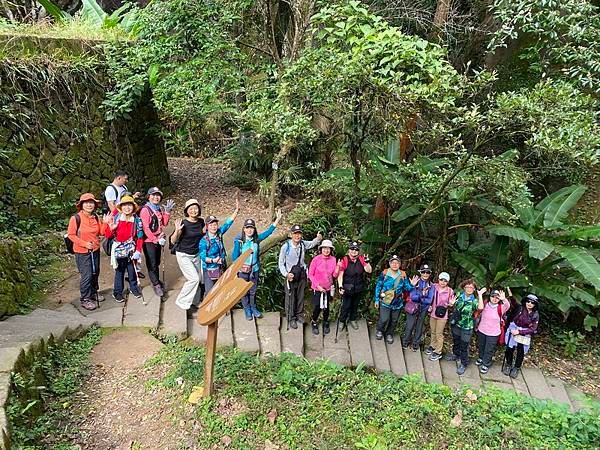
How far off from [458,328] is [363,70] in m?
3.79

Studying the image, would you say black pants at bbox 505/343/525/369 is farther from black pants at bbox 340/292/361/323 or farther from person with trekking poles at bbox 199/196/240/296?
person with trekking poles at bbox 199/196/240/296

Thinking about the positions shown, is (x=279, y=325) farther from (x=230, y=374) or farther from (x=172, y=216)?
(x=172, y=216)

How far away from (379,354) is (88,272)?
13.3ft

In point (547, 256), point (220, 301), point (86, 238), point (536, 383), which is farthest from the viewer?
point (547, 256)

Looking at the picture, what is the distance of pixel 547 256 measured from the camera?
7.15m

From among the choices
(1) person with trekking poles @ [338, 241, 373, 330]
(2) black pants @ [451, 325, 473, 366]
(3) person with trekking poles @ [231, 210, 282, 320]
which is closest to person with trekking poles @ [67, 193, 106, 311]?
(3) person with trekking poles @ [231, 210, 282, 320]

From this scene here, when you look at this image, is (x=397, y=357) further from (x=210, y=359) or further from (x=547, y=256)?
(x=210, y=359)

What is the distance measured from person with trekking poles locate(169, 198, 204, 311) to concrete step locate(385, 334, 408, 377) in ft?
9.51

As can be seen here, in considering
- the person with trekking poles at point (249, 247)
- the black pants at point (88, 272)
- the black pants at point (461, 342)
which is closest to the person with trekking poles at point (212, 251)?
the person with trekking poles at point (249, 247)

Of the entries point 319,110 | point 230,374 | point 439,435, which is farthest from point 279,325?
point 319,110

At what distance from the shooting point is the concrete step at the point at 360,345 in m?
6.16

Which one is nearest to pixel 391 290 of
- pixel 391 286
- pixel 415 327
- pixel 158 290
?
pixel 391 286

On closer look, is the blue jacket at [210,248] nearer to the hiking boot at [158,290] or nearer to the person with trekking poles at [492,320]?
the hiking boot at [158,290]

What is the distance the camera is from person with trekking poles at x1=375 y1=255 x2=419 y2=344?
6.27 metres
